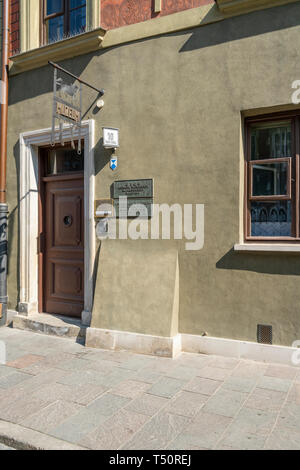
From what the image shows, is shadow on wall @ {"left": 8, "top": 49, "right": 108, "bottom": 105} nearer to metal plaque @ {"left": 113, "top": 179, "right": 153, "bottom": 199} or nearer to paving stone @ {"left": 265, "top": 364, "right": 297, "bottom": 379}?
metal plaque @ {"left": 113, "top": 179, "right": 153, "bottom": 199}

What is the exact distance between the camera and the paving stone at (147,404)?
3.66 meters

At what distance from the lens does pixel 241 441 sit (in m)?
3.15

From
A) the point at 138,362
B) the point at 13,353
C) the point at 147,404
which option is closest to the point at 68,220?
the point at 13,353

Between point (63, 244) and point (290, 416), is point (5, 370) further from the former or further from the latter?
point (290, 416)

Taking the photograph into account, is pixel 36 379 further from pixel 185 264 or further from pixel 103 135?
pixel 103 135

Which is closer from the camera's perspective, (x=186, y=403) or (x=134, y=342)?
(x=186, y=403)

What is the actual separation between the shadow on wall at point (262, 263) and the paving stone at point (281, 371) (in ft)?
3.53

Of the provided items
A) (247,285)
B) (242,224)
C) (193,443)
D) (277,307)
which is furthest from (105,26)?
(193,443)

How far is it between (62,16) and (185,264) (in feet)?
15.1

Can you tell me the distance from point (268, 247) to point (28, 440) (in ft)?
10.6

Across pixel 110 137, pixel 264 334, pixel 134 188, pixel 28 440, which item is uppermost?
pixel 110 137

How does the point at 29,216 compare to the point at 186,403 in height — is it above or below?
above

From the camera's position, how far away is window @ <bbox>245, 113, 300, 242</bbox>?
16.0 ft

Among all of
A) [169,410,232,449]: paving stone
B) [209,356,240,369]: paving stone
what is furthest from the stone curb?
[209,356,240,369]: paving stone
